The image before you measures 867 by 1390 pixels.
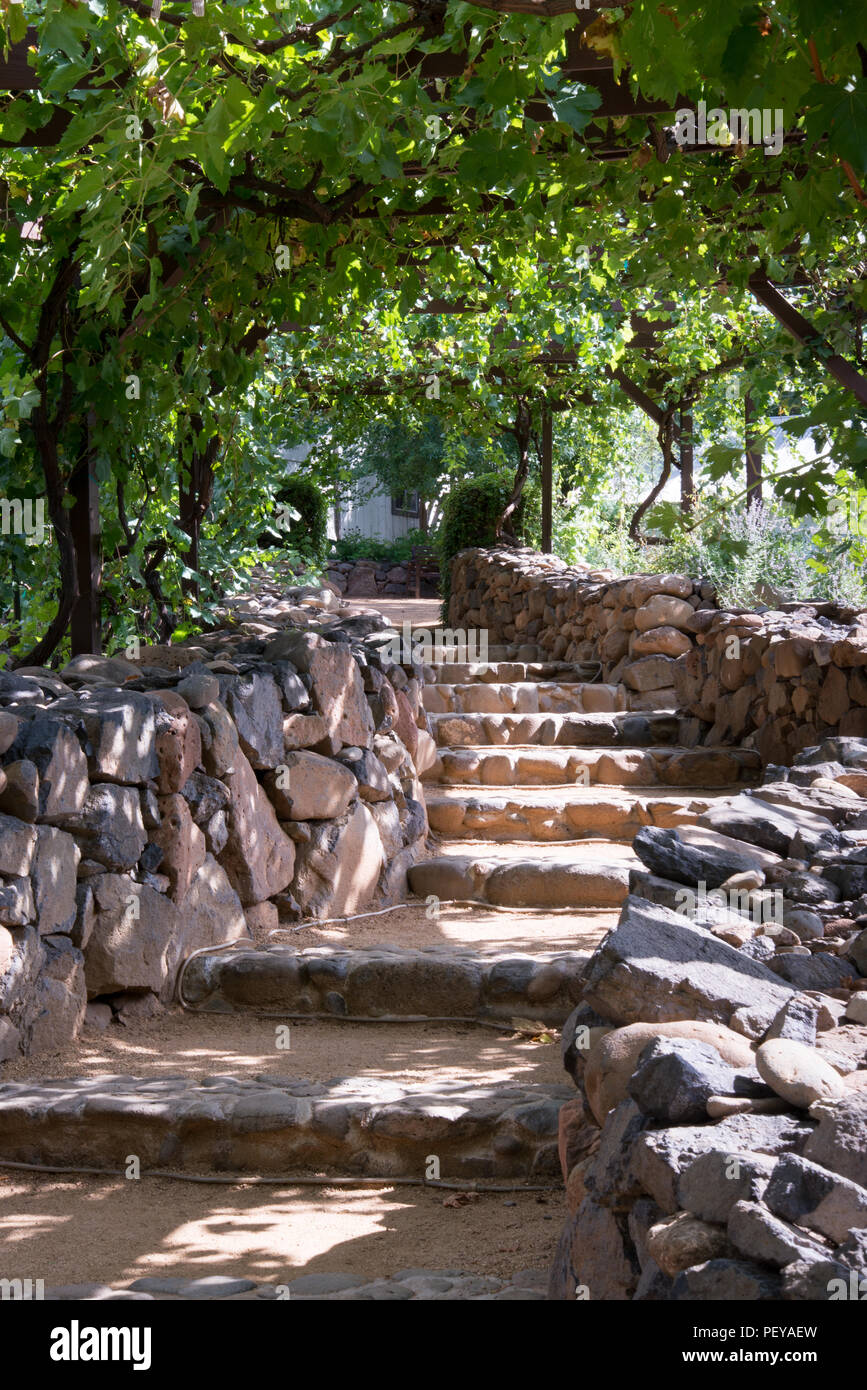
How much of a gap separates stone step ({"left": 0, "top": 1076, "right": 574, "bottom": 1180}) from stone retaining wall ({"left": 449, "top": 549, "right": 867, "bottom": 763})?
433 cm

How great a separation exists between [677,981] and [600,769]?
5.10m

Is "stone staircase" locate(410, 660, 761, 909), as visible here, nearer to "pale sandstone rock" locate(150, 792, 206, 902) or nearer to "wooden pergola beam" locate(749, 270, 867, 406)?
"pale sandstone rock" locate(150, 792, 206, 902)

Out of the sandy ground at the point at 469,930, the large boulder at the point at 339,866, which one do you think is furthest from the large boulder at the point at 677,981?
the large boulder at the point at 339,866

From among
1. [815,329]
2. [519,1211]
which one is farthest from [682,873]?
[815,329]

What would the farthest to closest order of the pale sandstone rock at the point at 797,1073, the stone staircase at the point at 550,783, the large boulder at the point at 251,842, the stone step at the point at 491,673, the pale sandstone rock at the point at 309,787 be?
the stone step at the point at 491,673
the stone staircase at the point at 550,783
the pale sandstone rock at the point at 309,787
the large boulder at the point at 251,842
the pale sandstone rock at the point at 797,1073

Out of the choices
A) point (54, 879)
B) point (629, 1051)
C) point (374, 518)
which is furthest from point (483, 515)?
point (629, 1051)

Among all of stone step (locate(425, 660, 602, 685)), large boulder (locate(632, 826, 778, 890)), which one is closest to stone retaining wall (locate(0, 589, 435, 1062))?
large boulder (locate(632, 826, 778, 890))

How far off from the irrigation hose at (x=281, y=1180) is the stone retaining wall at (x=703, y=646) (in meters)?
4.41

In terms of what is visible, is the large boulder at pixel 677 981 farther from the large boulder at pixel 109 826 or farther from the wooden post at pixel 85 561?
the wooden post at pixel 85 561

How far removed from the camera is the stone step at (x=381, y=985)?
4.11 metres

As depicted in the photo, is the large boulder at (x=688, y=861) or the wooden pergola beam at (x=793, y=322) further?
the wooden pergola beam at (x=793, y=322)

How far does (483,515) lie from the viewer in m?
15.7

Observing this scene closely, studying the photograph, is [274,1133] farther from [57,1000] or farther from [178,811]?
[178,811]
